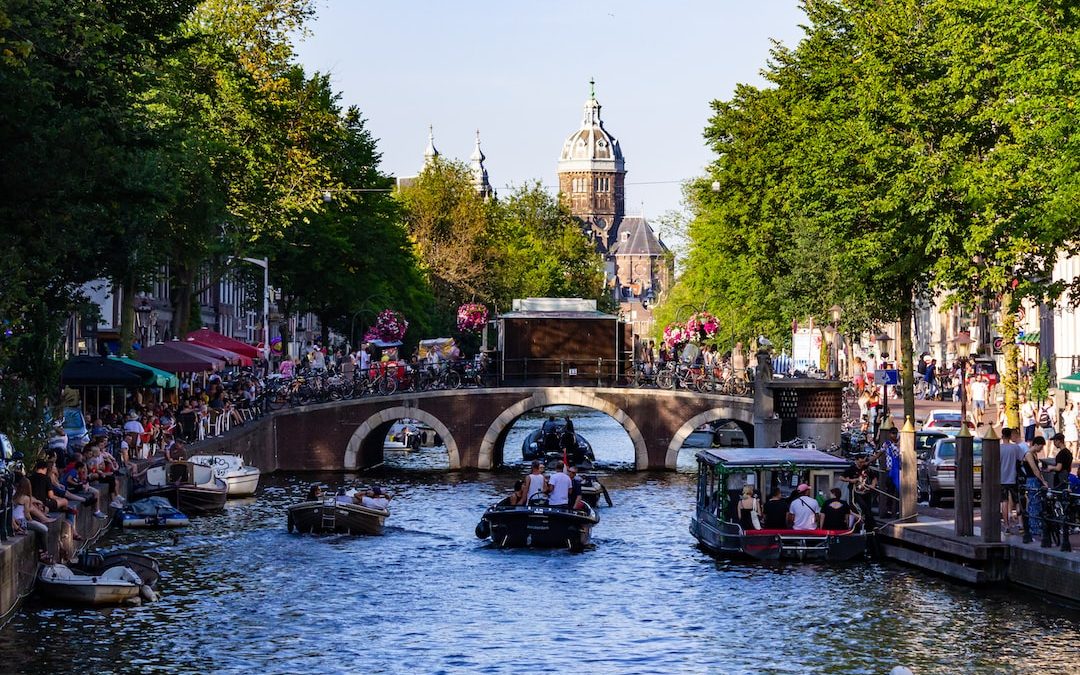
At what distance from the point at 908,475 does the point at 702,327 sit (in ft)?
165

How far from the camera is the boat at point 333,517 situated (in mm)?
45250

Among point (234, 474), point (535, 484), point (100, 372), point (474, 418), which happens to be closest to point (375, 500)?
point (535, 484)

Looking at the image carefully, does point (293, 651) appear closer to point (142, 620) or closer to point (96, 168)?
point (142, 620)

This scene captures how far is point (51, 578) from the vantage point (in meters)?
31.1

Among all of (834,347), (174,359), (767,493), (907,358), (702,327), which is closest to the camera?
(767,493)

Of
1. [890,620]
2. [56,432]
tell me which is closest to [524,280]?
[56,432]

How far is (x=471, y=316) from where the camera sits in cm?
11000

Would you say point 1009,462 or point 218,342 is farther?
point 218,342

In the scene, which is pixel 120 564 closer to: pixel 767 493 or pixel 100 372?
pixel 767 493

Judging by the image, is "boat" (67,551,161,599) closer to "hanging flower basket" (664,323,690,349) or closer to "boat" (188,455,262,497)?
"boat" (188,455,262,497)

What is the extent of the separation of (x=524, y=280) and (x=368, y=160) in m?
44.5

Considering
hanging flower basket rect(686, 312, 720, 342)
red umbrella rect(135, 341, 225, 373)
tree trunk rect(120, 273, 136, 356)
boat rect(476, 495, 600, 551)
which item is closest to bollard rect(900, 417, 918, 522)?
boat rect(476, 495, 600, 551)

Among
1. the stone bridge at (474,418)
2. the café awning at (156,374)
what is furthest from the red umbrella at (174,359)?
the stone bridge at (474,418)

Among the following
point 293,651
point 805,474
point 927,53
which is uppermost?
point 927,53
